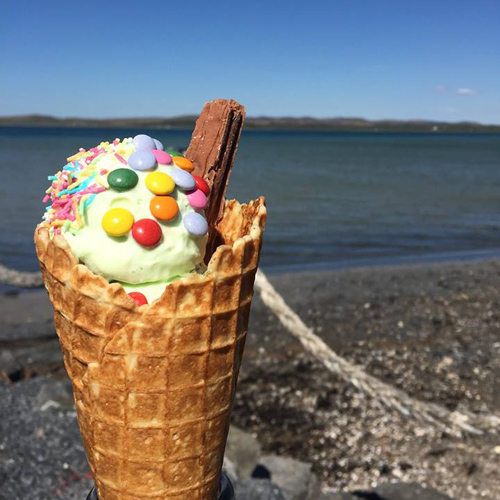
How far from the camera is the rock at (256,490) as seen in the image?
3262 millimetres

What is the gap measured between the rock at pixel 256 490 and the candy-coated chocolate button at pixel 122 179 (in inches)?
93.3

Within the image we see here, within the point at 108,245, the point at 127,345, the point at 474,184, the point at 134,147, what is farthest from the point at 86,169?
the point at 474,184

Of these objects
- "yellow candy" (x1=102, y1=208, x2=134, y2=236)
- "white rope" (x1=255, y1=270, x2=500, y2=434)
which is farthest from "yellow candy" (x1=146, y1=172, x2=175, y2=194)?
"white rope" (x1=255, y1=270, x2=500, y2=434)

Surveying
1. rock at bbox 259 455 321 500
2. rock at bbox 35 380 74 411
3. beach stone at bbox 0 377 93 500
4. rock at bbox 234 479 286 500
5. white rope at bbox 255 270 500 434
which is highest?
rock at bbox 234 479 286 500

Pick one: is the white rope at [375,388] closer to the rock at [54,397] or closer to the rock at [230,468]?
the rock at [230,468]

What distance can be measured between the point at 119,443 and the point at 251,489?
1926mm

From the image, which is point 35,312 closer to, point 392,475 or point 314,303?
point 314,303

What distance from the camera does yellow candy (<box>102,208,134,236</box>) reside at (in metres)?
1.51

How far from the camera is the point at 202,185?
1.68m

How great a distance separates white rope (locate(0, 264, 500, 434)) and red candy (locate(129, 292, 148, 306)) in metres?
4.31

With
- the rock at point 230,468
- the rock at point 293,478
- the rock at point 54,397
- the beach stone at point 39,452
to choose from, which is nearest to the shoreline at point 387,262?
the rock at point 54,397

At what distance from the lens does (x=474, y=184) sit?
26688mm

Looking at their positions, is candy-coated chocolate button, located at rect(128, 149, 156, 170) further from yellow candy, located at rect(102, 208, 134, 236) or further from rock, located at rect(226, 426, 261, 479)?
rock, located at rect(226, 426, 261, 479)

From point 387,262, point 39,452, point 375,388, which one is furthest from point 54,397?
point 387,262
